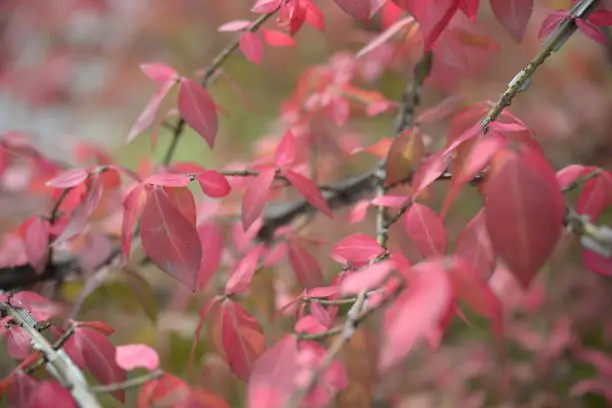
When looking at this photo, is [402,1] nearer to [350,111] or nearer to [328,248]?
[350,111]

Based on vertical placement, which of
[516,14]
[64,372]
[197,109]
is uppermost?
[516,14]

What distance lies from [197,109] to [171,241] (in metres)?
0.22

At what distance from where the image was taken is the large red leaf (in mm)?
382

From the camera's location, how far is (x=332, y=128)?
Result: 119 cm

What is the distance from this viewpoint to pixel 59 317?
1033 millimetres

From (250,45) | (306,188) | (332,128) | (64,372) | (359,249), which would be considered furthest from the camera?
(332,128)

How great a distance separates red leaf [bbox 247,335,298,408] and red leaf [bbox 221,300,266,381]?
0.17m

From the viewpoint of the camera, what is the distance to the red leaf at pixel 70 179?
0.64m

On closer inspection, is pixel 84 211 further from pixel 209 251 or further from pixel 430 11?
pixel 430 11

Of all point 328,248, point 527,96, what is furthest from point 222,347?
point 527,96

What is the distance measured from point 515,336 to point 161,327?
0.76 m

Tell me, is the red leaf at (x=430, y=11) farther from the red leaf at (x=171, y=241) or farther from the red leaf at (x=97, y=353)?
the red leaf at (x=97, y=353)

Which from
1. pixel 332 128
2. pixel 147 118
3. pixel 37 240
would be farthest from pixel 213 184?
pixel 332 128

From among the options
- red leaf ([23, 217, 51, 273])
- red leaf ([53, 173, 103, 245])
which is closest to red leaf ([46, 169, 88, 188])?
red leaf ([53, 173, 103, 245])
